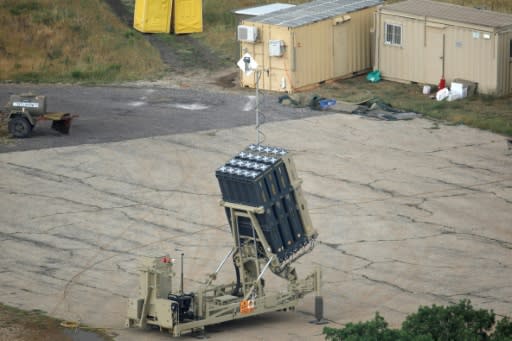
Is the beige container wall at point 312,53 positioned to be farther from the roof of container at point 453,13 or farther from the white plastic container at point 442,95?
the white plastic container at point 442,95

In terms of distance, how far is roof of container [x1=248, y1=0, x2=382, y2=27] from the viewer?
158 feet

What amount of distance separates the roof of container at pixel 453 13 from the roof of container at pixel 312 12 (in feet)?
5.32

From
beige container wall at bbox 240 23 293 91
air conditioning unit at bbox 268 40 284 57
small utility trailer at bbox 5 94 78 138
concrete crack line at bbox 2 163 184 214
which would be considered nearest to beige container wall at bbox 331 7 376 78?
beige container wall at bbox 240 23 293 91

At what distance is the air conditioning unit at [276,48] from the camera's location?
47594 mm

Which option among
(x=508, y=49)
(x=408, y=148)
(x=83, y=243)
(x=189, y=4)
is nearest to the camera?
(x=83, y=243)

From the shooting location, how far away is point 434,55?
48375 millimetres

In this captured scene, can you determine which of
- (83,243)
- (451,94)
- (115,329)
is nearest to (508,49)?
(451,94)

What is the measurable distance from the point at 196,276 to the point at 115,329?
383 cm

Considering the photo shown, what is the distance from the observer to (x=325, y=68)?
162 feet

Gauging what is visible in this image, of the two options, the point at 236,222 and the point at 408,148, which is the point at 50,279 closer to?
the point at 236,222

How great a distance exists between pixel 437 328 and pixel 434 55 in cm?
2508

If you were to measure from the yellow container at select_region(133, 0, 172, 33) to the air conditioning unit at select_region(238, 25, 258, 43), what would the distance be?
313 inches

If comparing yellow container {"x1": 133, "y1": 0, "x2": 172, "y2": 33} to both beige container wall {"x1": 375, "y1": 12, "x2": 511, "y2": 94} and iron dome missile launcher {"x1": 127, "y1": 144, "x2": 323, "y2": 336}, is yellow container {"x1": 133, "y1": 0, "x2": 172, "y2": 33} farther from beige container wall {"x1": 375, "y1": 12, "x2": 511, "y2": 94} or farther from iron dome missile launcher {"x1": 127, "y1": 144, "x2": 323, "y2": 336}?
iron dome missile launcher {"x1": 127, "y1": 144, "x2": 323, "y2": 336}

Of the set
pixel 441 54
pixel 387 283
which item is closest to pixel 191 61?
pixel 441 54
